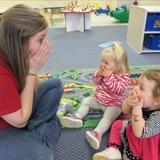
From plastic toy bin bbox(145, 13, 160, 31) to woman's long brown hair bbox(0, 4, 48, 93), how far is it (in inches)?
73.9

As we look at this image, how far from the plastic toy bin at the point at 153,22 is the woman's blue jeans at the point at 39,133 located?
175 cm

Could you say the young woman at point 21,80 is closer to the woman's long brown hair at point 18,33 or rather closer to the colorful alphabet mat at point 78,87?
the woman's long brown hair at point 18,33

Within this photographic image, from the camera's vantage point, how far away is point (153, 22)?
2.46 metres

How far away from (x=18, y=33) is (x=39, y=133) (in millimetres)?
377

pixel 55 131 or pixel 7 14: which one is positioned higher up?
pixel 7 14

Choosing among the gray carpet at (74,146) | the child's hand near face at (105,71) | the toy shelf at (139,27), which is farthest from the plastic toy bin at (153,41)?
the gray carpet at (74,146)

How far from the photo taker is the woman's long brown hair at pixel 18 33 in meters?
0.75

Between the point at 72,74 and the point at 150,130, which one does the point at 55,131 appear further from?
the point at 72,74

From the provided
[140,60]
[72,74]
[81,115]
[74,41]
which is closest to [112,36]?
[74,41]

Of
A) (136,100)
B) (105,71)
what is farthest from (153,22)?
(136,100)

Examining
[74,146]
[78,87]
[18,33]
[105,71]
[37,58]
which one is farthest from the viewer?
[78,87]

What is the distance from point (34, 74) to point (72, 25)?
108 inches

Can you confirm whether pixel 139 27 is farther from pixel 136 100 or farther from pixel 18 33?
pixel 18 33

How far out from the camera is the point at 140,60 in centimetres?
231
